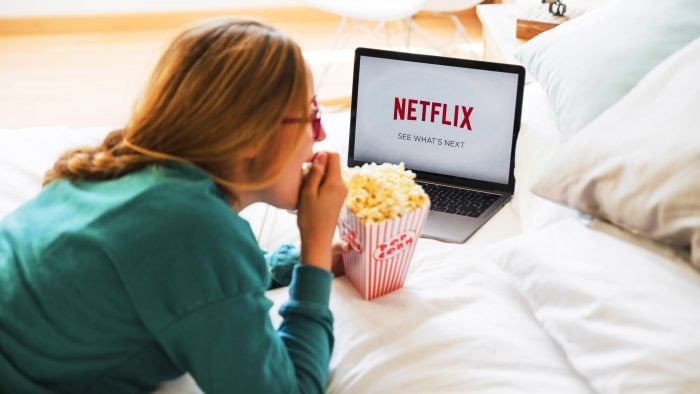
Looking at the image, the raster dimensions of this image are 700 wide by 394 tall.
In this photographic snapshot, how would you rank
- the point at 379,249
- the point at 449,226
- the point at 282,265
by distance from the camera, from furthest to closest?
the point at 449,226
the point at 282,265
the point at 379,249

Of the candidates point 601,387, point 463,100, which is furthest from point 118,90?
point 601,387

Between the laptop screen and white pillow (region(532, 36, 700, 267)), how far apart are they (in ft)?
0.93

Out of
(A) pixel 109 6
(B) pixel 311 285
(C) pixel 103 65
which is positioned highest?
(B) pixel 311 285

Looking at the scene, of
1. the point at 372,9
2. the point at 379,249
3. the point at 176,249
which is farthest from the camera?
the point at 372,9

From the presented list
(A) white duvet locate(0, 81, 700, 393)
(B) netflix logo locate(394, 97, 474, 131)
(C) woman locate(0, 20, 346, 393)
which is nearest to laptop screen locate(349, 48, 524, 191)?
(B) netflix logo locate(394, 97, 474, 131)

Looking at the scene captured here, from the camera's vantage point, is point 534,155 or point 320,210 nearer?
point 320,210

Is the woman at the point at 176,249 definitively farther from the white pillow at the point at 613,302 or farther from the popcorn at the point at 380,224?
the white pillow at the point at 613,302

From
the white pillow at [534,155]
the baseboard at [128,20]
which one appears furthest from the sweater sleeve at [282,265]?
the baseboard at [128,20]

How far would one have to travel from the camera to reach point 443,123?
54.7 inches

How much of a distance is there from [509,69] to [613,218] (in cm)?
43

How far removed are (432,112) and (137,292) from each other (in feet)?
2.58

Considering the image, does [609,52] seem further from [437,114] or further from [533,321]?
[533,321]

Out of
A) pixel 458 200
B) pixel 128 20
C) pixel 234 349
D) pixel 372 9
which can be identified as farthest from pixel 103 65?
pixel 234 349

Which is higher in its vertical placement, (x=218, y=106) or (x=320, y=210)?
(x=218, y=106)
